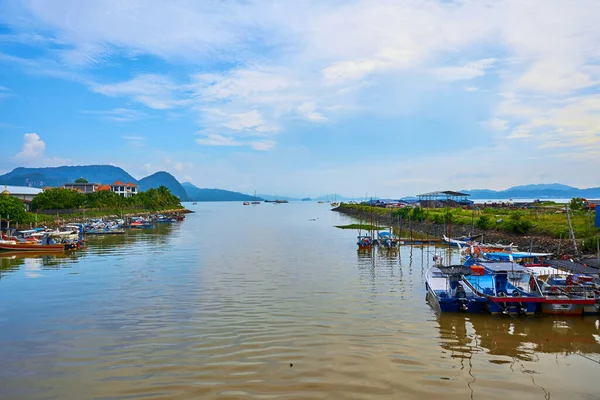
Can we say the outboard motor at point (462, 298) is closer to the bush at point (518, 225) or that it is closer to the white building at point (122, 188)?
the bush at point (518, 225)

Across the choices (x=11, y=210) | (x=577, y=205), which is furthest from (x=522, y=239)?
(x=11, y=210)

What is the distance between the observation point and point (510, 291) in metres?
17.4

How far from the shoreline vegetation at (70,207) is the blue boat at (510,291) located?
181 ft

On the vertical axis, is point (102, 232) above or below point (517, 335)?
above

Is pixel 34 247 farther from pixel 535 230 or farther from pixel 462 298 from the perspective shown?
pixel 535 230

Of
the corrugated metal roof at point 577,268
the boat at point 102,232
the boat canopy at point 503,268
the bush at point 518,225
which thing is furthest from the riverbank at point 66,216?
the bush at point 518,225

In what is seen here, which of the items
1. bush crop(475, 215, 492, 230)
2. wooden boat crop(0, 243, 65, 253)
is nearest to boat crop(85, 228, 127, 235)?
wooden boat crop(0, 243, 65, 253)

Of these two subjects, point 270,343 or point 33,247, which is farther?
point 33,247

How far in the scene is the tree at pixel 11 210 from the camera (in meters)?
50.6

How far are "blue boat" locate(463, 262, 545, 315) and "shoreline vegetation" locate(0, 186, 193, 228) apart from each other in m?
55.0

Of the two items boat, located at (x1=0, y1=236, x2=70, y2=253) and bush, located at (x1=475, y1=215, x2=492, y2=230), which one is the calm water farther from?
bush, located at (x1=475, y1=215, x2=492, y2=230)

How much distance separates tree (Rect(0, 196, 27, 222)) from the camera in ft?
166

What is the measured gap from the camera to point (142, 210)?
108m

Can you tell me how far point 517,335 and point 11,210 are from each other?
57720 millimetres
